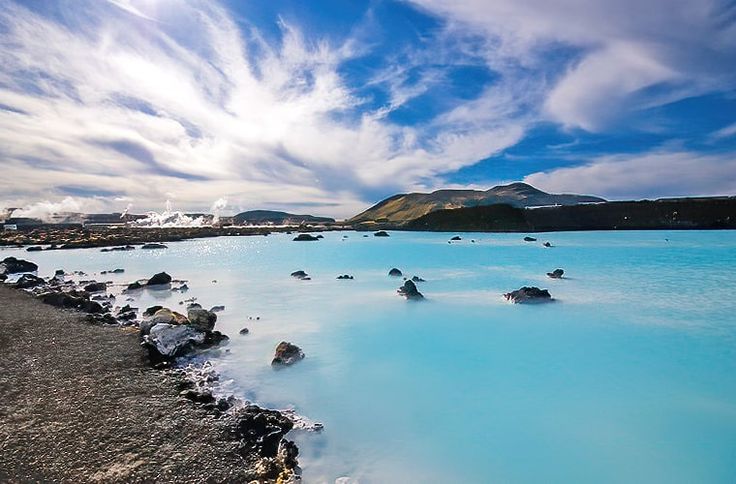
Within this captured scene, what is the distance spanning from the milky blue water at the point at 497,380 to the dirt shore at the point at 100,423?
169cm

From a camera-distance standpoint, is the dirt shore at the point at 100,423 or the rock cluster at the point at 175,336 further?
the rock cluster at the point at 175,336

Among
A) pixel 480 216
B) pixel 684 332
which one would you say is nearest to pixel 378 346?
pixel 684 332

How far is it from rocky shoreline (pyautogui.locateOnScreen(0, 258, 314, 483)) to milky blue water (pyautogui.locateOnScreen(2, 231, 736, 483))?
0.91m

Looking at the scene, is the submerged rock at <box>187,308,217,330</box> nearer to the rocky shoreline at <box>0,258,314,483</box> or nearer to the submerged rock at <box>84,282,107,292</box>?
the rocky shoreline at <box>0,258,314,483</box>

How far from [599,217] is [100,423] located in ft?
469

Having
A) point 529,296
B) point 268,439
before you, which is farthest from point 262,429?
point 529,296

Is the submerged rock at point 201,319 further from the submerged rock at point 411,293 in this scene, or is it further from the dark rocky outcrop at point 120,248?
the dark rocky outcrop at point 120,248

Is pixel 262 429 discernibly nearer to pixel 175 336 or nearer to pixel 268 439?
pixel 268 439

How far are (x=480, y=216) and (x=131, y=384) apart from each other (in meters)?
125

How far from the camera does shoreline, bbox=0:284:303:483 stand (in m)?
6.41

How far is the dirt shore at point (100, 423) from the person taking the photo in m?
6.38

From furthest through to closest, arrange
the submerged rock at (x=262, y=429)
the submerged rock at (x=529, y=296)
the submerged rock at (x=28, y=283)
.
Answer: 1. the submerged rock at (x=28, y=283)
2. the submerged rock at (x=529, y=296)
3. the submerged rock at (x=262, y=429)

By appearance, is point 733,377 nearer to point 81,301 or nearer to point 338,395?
point 338,395

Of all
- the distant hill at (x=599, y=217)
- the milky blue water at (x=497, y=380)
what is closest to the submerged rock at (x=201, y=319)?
the milky blue water at (x=497, y=380)
